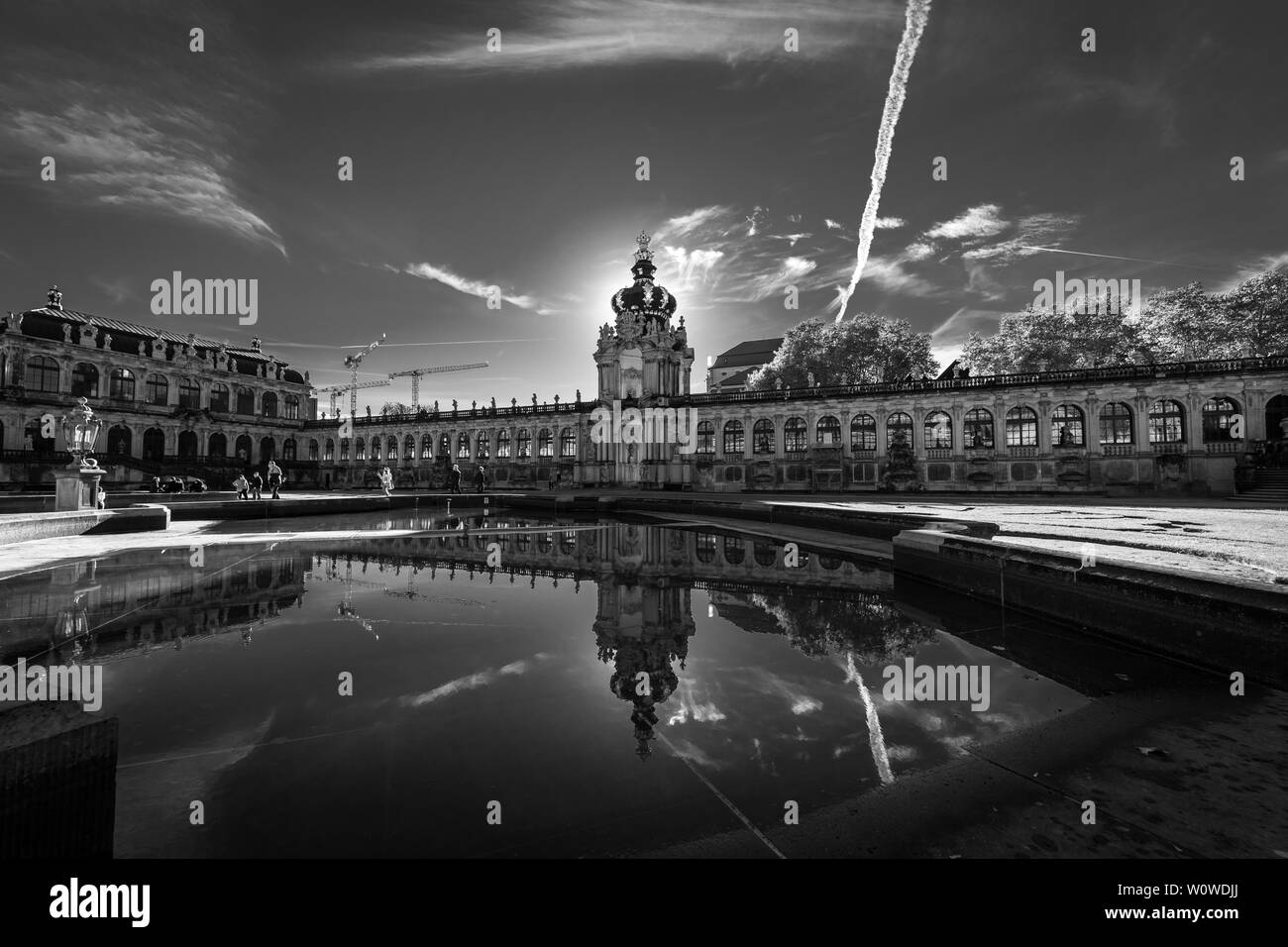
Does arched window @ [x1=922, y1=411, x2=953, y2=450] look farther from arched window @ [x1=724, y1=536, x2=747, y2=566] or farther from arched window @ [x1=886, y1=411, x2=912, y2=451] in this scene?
arched window @ [x1=724, y1=536, x2=747, y2=566]

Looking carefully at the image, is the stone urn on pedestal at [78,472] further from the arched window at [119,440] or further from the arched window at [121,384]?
the arched window at [121,384]

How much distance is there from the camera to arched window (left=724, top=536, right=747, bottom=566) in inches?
374

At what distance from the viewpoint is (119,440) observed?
174 feet

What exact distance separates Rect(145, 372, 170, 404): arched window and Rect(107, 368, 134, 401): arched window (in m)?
1.30

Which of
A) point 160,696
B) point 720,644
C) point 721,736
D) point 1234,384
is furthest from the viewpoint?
point 1234,384

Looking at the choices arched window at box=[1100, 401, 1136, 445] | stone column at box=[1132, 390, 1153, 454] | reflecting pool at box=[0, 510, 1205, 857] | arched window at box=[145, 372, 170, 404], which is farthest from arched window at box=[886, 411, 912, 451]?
arched window at box=[145, 372, 170, 404]

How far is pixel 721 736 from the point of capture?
303 centimetres

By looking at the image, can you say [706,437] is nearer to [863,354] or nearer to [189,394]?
[863,354]

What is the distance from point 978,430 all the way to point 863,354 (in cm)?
1833

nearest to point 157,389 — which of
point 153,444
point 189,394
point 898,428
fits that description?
point 189,394

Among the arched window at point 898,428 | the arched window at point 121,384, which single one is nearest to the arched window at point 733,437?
the arched window at point 898,428

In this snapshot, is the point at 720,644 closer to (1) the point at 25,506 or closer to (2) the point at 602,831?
(2) the point at 602,831
